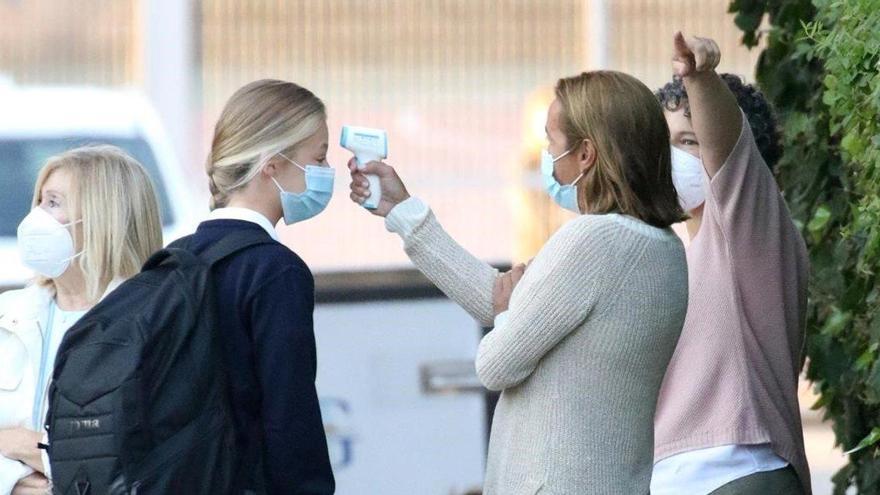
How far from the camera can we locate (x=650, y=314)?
296 cm

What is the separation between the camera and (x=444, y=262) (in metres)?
3.32

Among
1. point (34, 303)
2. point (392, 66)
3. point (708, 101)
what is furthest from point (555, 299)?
point (392, 66)

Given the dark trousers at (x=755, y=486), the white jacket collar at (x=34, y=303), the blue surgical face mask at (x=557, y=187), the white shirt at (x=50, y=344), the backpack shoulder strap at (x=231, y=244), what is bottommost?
the dark trousers at (x=755, y=486)

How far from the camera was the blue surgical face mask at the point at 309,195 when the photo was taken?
3.15 meters

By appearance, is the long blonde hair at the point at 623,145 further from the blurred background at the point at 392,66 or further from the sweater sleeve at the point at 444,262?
the blurred background at the point at 392,66

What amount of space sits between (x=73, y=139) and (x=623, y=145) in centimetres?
571

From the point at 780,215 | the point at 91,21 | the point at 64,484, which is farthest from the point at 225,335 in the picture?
the point at 91,21

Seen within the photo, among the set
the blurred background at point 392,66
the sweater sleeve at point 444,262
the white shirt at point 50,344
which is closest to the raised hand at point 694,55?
the sweater sleeve at point 444,262

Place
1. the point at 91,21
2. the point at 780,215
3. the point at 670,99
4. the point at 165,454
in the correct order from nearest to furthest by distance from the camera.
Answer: the point at 165,454 < the point at 780,215 < the point at 670,99 < the point at 91,21

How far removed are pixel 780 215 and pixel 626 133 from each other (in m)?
0.46

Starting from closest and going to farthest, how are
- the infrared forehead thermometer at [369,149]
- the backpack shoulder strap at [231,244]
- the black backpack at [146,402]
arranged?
1. the black backpack at [146,402]
2. the backpack shoulder strap at [231,244]
3. the infrared forehead thermometer at [369,149]

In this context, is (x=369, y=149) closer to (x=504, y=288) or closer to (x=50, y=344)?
(x=504, y=288)

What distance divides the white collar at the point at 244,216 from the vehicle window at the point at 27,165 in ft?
16.4

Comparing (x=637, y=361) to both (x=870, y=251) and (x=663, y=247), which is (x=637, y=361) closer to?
(x=663, y=247)
